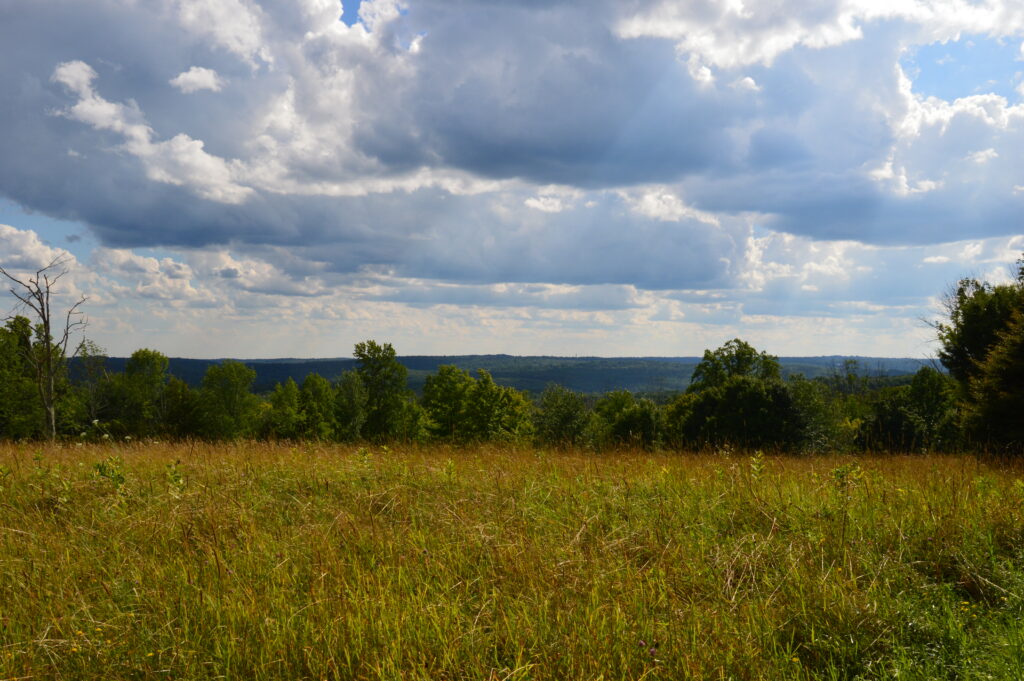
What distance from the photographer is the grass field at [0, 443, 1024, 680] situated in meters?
3.71

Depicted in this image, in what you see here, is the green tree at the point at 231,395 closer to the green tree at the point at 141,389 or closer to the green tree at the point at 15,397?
the green tree at the point at 141,389

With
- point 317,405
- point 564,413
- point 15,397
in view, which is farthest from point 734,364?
point 15,397

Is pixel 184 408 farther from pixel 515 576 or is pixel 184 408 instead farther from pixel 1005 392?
pixel 515 576

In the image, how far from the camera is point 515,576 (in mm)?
4656

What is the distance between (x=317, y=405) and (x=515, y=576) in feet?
220

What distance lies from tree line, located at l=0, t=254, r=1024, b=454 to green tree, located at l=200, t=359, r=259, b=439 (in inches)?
5.4

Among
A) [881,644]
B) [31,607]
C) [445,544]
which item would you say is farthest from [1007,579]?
[31,607]

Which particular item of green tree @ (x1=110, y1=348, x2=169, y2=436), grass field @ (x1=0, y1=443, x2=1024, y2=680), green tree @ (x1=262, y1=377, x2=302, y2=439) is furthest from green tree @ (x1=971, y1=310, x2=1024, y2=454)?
green tree @ (x1=110, y1=348, x2=169, y2=436)

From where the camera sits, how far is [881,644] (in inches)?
155

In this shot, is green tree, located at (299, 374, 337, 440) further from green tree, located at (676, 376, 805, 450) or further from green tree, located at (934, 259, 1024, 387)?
green tree, located at (934, 259, 1024, 387)

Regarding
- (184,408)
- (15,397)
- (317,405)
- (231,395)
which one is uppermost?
(15,397)

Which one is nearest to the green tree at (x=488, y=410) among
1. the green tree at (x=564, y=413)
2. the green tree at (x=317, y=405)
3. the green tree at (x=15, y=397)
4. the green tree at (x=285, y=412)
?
the green tree at (x=564, y=413)

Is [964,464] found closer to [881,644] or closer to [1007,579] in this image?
[1007,579]

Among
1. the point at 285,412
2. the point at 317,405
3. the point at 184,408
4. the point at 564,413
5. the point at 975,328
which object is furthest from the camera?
the point at 317,405
